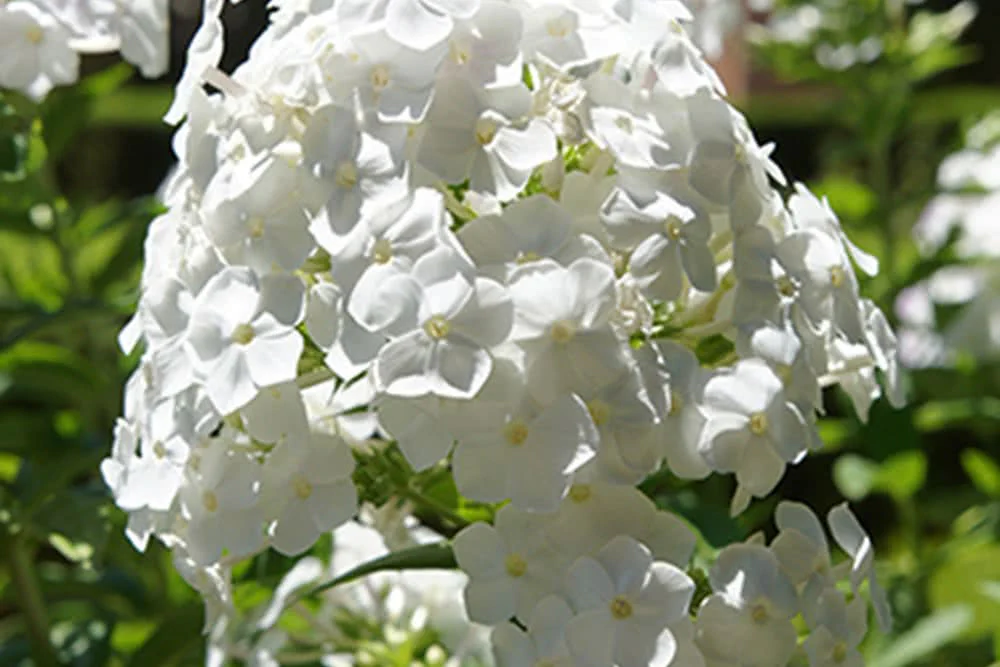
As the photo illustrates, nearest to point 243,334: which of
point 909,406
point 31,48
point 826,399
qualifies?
point 31,48

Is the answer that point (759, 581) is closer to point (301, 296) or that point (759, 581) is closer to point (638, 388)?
point (638, 388)

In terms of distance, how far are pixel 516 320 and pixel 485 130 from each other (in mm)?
138

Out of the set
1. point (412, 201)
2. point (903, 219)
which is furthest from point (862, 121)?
point (412, 201)

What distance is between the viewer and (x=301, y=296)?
0.90 metres

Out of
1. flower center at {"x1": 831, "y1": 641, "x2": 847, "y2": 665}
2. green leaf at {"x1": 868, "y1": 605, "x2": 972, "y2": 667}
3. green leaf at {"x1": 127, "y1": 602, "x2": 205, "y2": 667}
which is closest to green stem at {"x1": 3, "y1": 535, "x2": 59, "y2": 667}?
green leaf at {"x1": 127, "y1": 602, "x2": 205, "y2": 667}

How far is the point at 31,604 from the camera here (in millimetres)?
1484

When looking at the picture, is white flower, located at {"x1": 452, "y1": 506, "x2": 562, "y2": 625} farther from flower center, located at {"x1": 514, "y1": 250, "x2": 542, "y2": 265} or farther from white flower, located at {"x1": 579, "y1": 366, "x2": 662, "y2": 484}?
flower center, located at {"x1": 514, "y1": 250, "x2": 542, "y2": 265}

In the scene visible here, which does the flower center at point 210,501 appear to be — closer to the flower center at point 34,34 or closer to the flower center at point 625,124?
the flower center at point 625,124

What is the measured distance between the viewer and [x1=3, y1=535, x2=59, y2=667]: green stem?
147 cm

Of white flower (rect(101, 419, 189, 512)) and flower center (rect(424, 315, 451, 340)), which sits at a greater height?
flower center (rect(424, 315, 451, 340))

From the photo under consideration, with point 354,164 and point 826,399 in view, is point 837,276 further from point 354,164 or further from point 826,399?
point 826,399

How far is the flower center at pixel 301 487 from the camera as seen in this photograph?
0.91 metres

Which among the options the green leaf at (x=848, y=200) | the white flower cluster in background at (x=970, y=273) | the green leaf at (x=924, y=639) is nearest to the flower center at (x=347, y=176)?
the green leaf at (x=924, y=639)

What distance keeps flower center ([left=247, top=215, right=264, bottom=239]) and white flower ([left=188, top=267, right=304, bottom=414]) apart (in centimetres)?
2
